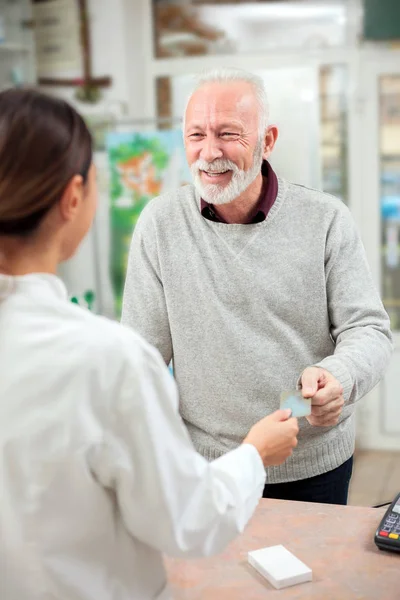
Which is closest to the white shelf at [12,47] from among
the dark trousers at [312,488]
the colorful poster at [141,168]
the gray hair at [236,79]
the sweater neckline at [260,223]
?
the colorful poster at [141,168]

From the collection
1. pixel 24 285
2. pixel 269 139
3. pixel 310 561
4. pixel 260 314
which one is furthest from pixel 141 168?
pixel 24 285

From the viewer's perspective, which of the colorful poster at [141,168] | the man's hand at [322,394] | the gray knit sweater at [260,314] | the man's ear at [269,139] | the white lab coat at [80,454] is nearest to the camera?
the white lab coat at [80,454]

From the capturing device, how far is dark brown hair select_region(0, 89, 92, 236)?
2.89 ft

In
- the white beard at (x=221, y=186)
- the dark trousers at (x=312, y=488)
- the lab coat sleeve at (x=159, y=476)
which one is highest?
the white beard at (x=221, y=186)

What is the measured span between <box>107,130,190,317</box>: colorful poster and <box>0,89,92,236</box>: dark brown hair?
340cm

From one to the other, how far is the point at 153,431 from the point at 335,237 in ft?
3.27

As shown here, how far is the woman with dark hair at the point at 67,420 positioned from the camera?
0.88 meters

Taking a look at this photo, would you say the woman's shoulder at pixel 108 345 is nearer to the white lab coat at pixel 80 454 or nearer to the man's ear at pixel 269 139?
the white lab coat at pixel 80 454

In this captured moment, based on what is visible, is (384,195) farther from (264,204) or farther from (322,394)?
(322,394)

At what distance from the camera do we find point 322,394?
4.99 feet

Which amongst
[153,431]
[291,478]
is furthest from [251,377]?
[153,431]

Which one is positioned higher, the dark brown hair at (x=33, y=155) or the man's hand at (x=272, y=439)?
the dark brown hair at (x=33, y=155)

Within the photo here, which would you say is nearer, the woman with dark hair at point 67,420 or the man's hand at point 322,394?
the woman with dark hair at point 67,420

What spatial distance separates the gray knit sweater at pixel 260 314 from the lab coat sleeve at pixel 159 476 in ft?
2.52
